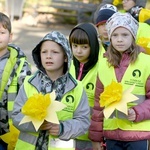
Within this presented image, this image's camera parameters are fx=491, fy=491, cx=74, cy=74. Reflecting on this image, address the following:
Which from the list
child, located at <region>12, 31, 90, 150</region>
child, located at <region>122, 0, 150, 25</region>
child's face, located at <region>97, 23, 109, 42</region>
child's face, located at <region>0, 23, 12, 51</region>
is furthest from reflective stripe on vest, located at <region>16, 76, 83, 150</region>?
child, located at <region>122, 0, 150, 25</region>

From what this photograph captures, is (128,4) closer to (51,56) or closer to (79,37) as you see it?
(79,37)

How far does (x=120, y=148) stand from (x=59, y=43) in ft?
3.63

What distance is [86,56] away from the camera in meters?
4.51

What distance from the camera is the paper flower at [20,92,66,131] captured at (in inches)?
133

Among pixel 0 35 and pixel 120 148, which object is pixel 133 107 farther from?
pixel 0 35

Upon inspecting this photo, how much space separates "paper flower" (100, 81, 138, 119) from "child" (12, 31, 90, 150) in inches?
6.2

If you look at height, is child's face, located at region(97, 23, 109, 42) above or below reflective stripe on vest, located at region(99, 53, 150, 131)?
above

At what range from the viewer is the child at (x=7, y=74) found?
426 centimetres

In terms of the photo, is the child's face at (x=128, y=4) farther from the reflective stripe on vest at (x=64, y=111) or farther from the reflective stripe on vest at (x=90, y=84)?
the reflective stripe on vest at (x=64, y=111)

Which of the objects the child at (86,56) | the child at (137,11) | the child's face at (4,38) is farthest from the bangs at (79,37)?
the child at (137,11)

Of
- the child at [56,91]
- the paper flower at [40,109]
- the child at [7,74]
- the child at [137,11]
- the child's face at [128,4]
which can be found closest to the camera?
the paper flower at [40,109]

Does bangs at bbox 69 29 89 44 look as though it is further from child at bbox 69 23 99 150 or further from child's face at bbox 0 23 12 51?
child's face at bbox 0 23 12 51

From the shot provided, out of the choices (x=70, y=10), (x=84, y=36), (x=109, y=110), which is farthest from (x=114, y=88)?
(x=70, y=10)

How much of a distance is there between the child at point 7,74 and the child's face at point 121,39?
81cm
